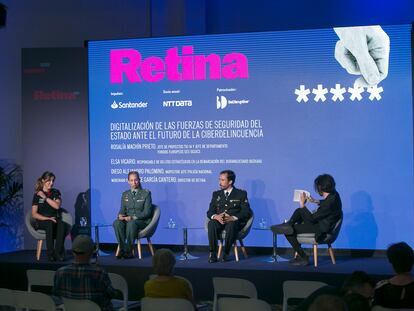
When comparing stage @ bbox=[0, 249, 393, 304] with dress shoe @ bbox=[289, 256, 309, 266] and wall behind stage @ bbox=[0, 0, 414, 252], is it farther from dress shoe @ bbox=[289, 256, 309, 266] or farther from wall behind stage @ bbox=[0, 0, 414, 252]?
wall behind stage @ bbox=[0, 0, 414, 252]

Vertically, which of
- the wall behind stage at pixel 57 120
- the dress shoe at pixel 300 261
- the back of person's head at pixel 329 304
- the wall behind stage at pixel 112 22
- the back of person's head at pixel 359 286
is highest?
the wall behind stage at pixel 112 22

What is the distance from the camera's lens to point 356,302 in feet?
11.6

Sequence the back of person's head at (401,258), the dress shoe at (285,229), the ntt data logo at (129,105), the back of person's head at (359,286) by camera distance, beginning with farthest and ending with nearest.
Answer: the ntt data logo at (129,105) < the dress shoe at (285,229) < the back of person's head at (401,258) < the back of person's head at (359,286)

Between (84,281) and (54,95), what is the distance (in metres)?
5.00

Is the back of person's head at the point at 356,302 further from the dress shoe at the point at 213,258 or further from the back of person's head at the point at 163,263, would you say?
the dress shoe at the point at 213,258

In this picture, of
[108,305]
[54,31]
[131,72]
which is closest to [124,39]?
[131,72]

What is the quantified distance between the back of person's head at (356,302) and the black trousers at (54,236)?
203 inches

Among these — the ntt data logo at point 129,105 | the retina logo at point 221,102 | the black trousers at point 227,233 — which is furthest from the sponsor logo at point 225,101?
the black trousers at point 227,233

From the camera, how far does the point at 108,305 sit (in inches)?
183

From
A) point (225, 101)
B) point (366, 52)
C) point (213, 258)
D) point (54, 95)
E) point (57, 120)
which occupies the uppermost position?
point (366, 52)

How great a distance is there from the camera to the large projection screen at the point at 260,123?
8188 millimetres

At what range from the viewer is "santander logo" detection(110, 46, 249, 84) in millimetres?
8656

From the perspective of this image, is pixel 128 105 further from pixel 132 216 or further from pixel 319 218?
pixel 319 218

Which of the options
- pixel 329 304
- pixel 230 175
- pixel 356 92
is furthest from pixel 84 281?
pixel 356 92
